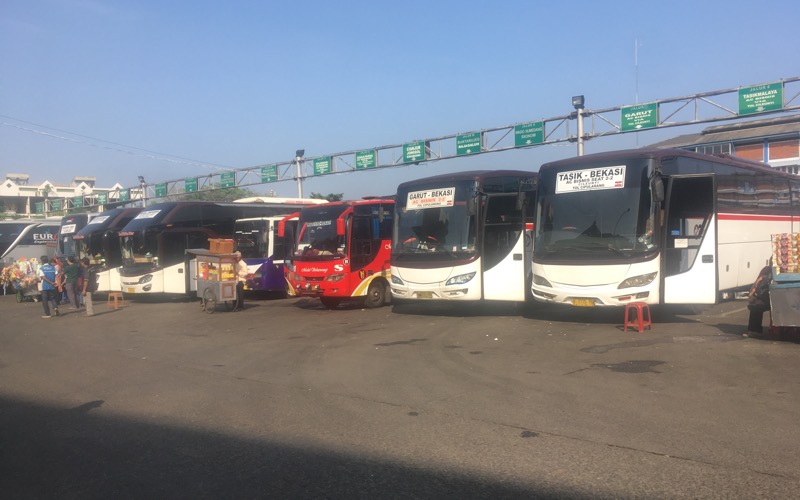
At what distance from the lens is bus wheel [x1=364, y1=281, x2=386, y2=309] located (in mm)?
19188

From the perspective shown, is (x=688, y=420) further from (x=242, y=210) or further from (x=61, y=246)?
(x=61, y=246)

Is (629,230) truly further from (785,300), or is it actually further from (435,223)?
(435,223)

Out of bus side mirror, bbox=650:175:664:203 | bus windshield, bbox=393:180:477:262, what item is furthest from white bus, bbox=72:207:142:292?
bus side mirror, bbox=650:175:664:203

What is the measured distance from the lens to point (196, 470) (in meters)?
5.59

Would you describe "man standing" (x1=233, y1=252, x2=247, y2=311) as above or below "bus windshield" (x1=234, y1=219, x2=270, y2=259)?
below

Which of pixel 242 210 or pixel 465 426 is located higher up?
pixel 242 210

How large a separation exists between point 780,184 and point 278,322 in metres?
14.1

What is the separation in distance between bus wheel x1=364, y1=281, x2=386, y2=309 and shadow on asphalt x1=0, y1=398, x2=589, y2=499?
40.3ft

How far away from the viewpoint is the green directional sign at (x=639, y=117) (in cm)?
2583

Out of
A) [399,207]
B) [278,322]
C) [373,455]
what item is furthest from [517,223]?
[373,455]

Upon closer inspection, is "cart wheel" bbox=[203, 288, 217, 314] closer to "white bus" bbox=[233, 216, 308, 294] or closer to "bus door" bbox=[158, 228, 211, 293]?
"white bus" bbox=[233, 216, 308, 294]

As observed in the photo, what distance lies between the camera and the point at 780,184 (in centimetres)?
1803

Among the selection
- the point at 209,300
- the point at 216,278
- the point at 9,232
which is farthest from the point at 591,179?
the point at 9,232

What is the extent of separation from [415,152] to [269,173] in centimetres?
1289
